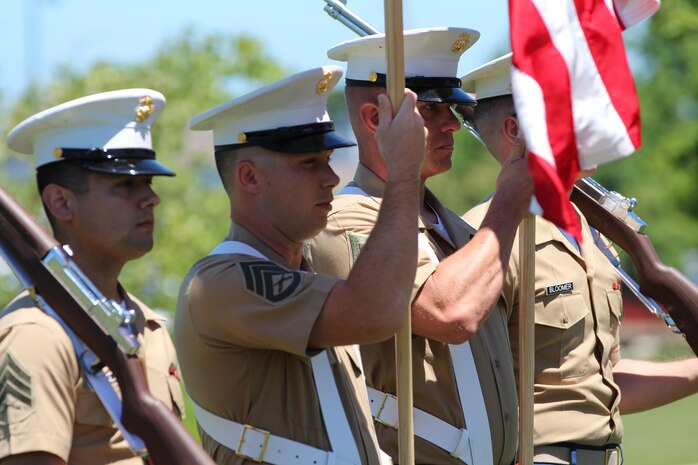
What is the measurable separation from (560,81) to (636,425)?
42.6 feet

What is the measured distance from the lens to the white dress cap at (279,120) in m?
3.93

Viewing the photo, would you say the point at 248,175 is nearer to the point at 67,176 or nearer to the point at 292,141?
the point at 292,141

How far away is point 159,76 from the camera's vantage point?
28266mm

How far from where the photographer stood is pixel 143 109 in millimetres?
4121

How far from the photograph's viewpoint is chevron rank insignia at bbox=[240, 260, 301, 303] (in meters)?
3.63

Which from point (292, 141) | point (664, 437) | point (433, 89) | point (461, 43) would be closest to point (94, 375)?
point (292, 141)

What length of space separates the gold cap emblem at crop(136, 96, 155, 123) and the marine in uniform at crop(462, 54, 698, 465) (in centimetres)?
157

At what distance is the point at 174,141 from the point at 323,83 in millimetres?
22980

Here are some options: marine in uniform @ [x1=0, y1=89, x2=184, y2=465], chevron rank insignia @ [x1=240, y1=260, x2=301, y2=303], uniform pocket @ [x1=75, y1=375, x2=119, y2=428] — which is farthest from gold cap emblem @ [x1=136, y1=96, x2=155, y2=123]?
uniform pocket @ [x1=75, y1=375, x2=119, y2=428]

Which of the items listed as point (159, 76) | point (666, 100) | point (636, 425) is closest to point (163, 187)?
point (159, 76)

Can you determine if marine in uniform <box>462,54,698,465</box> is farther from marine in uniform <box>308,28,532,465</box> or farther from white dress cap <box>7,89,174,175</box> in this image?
white dress cap <box>7,89,174,175</box>

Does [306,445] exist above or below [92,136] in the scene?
below

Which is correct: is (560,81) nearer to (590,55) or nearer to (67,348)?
(590,55)

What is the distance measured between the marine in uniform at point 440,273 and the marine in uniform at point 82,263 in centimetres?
73
